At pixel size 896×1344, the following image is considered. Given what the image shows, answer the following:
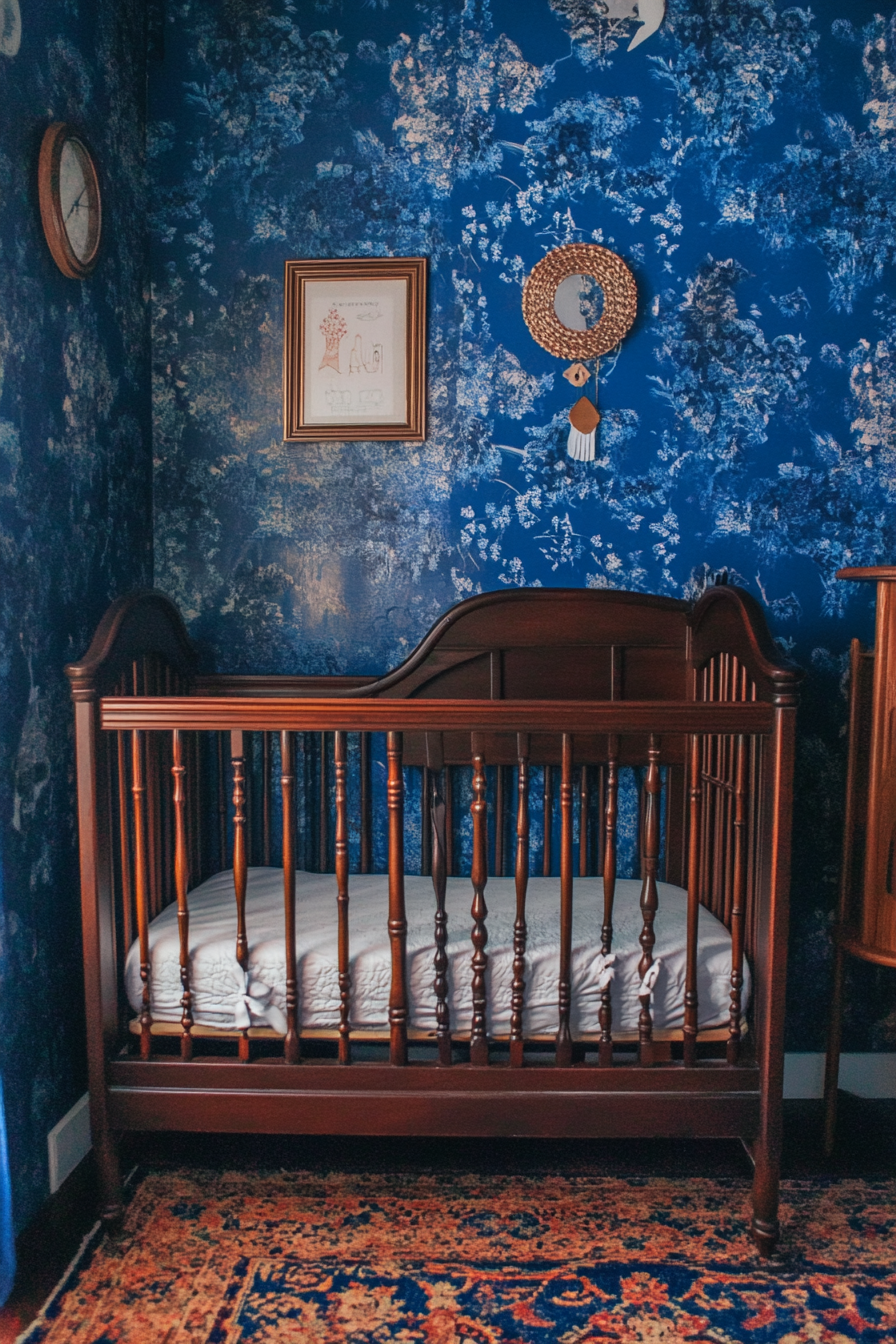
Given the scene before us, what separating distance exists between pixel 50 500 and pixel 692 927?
1.56 meters

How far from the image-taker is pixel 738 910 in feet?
5.53

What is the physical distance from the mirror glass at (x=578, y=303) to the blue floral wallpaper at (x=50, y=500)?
1.12 meters

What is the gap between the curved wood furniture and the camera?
70.9 inches

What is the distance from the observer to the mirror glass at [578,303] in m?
2.32

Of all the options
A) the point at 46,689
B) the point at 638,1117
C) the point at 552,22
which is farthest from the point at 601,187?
the point at 638,1117

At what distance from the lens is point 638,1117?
1711 millimetres

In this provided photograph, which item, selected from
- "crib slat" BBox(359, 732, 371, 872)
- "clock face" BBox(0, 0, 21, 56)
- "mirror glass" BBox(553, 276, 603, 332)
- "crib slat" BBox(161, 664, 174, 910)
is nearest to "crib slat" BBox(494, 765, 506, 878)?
"crib slat" BBox(359, 732, 371, 872)

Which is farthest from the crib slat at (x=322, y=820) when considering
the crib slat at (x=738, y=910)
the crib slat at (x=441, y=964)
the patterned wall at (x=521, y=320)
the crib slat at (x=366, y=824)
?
the crib slat at (x=738, y=910)

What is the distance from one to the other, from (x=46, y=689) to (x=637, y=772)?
1.48m

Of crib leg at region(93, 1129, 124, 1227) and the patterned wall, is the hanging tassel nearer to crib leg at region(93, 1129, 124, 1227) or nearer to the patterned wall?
the patterned wall

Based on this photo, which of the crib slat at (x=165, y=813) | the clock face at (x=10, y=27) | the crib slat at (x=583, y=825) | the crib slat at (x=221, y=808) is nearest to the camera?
the clock face at (x=10, y=27)

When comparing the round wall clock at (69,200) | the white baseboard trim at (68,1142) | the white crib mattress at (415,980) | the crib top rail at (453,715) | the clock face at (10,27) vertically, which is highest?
the clock face at (10,27)

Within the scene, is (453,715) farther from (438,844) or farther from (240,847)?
(240,847)

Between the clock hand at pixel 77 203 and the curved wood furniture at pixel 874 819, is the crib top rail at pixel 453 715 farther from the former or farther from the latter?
the clock hand at pixel 77 203
